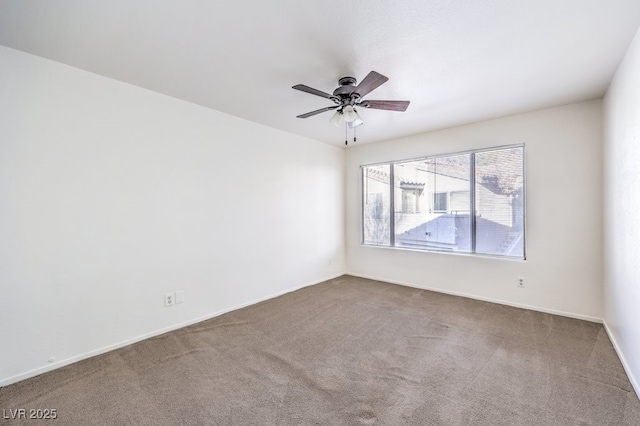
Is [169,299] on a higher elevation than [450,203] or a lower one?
lower

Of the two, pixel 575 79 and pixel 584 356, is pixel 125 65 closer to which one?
pixel 575 79

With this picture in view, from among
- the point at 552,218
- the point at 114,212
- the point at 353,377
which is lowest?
the point at 353,377

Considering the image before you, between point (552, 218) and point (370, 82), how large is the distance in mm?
2830

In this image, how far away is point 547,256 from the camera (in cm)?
329

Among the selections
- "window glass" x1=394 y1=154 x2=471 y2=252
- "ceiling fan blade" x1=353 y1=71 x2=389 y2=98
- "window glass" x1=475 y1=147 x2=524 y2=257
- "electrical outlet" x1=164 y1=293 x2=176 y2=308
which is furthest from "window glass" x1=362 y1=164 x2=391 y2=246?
"electrical outlet" x1=164 y1=293 x2=176 y2=308

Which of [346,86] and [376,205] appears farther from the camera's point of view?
[376,205]

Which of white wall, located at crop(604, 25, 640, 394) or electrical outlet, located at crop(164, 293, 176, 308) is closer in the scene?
white wall, located at crop(604, 25, 640, 394)

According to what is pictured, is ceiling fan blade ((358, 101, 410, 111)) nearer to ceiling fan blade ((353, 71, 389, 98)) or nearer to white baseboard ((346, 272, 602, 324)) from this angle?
ceiling fan blade ((353, 71, 389, 98))

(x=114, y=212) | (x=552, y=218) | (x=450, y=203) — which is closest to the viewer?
(x=114, y=212)

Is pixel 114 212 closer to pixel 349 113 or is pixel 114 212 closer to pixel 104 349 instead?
pixel 104 349

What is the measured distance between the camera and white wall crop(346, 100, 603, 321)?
3.03 meters

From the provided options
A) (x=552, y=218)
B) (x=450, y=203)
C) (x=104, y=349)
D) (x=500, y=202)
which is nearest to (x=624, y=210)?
(x=552, y=218)

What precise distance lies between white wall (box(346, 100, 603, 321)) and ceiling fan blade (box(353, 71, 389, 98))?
2.30 meters

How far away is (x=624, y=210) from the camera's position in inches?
86.0
